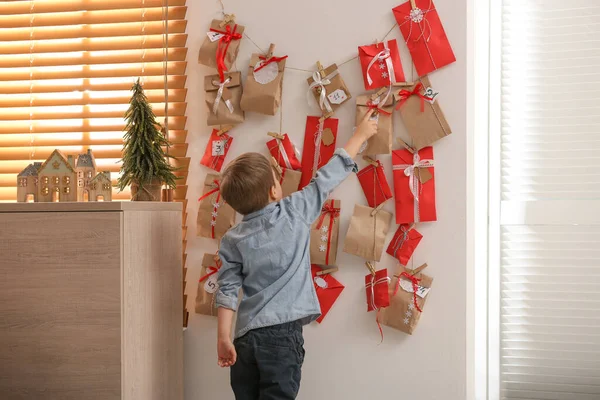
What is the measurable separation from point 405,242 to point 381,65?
0.61 metres

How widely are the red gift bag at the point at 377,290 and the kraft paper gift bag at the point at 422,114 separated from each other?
1.49 feet

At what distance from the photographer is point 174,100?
247cm

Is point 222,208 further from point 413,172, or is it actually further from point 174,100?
point 413,172

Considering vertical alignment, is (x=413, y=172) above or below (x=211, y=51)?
below

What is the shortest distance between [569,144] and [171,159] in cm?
150

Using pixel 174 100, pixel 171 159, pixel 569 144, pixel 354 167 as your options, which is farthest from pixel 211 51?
pixel 569 144

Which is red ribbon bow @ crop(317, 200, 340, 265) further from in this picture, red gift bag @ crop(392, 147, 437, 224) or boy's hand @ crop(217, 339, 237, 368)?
boy's hand @ crop(217, 339, 237, 368)

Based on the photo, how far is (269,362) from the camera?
1.92 meters

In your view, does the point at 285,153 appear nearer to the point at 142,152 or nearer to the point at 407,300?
the point at 142,152

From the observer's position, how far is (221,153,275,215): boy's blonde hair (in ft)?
6.41

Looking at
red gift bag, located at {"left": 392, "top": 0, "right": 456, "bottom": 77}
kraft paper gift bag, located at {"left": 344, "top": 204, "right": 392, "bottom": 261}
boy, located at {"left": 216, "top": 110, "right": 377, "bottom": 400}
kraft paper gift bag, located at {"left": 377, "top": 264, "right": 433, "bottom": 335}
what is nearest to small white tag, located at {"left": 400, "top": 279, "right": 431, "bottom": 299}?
kraft paper gift bag, located at {"left": 377, "top": 264, "right": 433, "bottom": 335}

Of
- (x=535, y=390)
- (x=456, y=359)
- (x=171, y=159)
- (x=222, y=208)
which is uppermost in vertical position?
(x=171, y=159)

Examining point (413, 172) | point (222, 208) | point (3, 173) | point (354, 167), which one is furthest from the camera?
point (3, 173)

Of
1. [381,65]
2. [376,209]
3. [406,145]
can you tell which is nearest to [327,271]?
[376,209]
